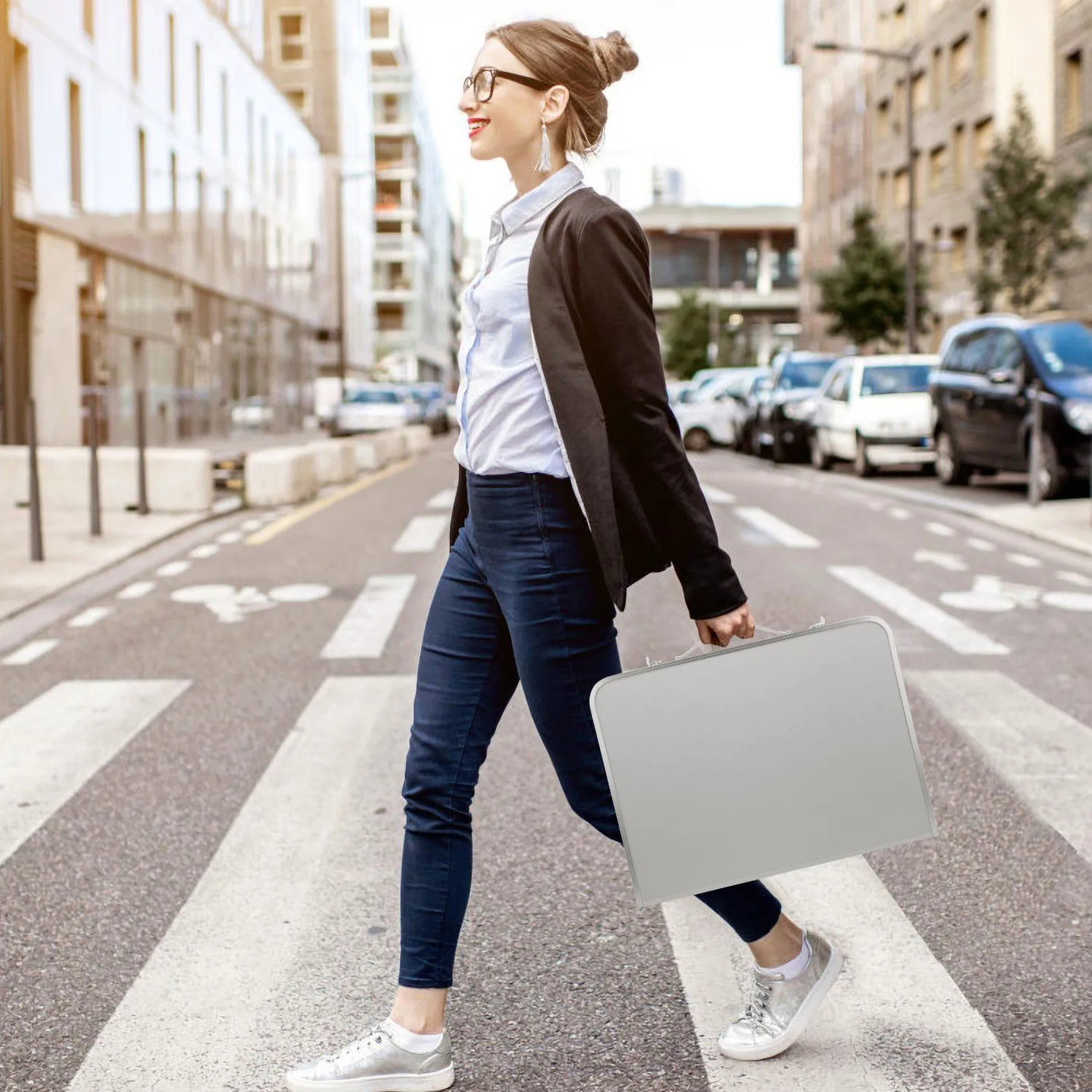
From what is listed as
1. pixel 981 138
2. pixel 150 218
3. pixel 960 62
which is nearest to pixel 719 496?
pixel 150 218

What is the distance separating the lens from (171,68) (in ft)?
121

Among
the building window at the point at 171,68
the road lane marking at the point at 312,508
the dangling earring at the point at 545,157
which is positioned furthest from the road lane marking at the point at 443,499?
the building window at the point at 171,68

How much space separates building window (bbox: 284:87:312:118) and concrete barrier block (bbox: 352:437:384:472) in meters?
46.5

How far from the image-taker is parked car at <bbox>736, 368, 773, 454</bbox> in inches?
1088

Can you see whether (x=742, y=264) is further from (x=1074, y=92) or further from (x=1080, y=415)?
(x=1080, y=415)

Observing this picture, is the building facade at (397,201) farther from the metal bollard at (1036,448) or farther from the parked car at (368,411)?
the metal bollard at (1036,448)

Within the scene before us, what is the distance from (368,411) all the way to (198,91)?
8.79 m

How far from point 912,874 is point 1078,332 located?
13.0 m

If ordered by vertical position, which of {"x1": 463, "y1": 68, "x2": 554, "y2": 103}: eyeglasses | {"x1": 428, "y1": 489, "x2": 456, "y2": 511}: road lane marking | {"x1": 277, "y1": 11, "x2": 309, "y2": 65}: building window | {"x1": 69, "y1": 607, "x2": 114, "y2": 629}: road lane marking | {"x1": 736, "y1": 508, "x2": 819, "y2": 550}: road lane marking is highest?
{"x1": 277, "y1": 11, "x2": 309, "y2": 65}: building window

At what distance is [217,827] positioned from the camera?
4641 mm

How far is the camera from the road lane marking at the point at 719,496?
16766mm

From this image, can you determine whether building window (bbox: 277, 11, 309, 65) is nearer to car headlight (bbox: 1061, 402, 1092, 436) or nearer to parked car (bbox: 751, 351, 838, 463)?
parked car (bbox: 751, 351, 838, 463)

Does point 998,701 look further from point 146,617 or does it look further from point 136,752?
point 146,617

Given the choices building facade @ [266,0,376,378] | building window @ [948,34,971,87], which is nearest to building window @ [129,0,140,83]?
building window @ [948,34,971,87]
